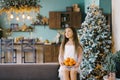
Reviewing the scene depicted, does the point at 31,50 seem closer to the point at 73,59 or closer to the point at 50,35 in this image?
the point at 50,35

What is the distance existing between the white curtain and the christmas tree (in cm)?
31

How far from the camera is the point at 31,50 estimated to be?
987 cm

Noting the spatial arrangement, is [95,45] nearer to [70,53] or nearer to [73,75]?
[70,53]

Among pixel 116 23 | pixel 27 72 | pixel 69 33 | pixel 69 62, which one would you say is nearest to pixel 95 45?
pixel 116 23

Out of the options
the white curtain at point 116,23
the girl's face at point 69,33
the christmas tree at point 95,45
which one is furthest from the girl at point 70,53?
the white curtain at point 116,23

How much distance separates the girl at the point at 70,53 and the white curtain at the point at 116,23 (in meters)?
1.69

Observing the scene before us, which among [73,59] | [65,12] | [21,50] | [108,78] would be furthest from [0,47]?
[108,78]

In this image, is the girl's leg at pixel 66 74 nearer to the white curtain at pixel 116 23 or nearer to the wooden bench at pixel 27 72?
the wooden bench at pixel 27 72

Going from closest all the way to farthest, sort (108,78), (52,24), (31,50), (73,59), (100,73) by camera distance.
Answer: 1. (108,78)
2. (73,59)
3. (100,73)
4. (31,50)
5. (52,24)

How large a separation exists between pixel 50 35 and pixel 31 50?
1970mm

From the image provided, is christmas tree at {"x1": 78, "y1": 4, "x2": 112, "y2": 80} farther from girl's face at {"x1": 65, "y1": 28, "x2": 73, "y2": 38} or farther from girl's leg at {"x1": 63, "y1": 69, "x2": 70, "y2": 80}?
girl's leg at {"x1": 63, "y1": 69, "x2": 70, "y2": 80}

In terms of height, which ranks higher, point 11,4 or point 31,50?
point 11,4

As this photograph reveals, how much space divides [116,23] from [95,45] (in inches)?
38.9

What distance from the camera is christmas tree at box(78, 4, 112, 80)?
710 centimetres
